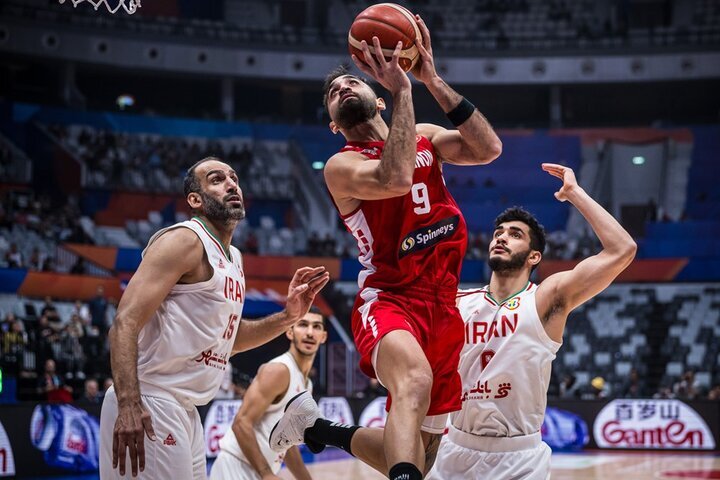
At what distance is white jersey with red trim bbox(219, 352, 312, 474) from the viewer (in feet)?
22.3

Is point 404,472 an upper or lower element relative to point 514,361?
lower

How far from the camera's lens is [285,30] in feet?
109

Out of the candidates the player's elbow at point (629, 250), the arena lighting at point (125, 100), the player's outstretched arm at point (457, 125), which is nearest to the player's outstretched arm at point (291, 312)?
the player's outstretched arm at point (457, 125)

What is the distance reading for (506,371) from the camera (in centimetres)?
528

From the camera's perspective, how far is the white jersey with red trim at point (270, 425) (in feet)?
22.3

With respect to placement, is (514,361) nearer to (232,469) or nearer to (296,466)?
(296,466)

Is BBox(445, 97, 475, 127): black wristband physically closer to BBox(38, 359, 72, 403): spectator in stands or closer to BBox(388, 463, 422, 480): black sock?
BBox(388, 463, 422, 480): black sock

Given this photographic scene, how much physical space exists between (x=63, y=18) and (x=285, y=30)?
7809mm

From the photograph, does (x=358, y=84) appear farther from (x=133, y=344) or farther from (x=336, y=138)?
(x=336, y=138)

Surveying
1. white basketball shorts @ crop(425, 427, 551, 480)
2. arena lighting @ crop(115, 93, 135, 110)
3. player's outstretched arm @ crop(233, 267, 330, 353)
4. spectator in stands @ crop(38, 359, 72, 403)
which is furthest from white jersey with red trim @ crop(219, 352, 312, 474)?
arena lighting @ crop(115, 93, 135, 110)

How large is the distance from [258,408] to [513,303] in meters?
2.23

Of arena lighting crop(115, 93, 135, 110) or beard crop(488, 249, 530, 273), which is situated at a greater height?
arena lighting crop(115, 93, 135, 110)

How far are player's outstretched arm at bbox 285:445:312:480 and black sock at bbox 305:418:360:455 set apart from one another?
1354 millimetres

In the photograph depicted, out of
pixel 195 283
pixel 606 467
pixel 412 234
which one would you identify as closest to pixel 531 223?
pixel 412 234
